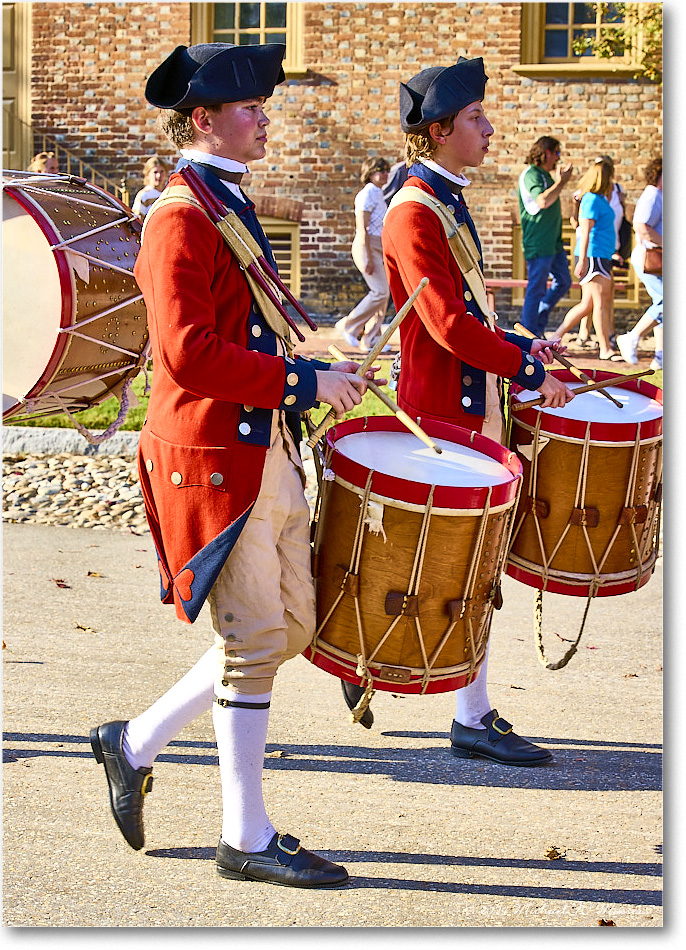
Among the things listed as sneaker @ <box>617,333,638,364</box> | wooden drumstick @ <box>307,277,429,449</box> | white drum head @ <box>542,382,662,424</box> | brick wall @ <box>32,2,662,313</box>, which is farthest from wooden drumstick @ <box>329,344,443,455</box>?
brick wall @ <box>32,2,662,313</box>

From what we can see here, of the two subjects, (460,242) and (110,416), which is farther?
(110,416)

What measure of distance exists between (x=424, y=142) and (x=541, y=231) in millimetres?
7263

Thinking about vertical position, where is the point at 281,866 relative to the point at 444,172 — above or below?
below

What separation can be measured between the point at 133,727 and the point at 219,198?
1359 mm

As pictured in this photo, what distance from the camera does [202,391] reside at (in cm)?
285

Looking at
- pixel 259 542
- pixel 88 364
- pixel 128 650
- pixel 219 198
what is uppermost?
pixel 219 198

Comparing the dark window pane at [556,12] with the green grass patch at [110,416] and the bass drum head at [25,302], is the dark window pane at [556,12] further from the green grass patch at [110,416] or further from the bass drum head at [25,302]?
the bass drum head at [25,302]

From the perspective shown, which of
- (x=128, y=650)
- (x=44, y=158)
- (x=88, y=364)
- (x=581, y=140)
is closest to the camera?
(x=88, y=364)

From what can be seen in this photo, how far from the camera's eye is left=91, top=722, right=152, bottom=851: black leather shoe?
3236mm

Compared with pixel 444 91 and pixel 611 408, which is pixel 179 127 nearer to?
pixel 444 91

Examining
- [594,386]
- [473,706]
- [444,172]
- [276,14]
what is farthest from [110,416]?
[276,14]

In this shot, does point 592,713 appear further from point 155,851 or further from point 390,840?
point 155,851

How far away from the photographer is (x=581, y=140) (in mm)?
12547

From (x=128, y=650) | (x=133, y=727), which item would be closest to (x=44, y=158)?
(x=128, y=650)
